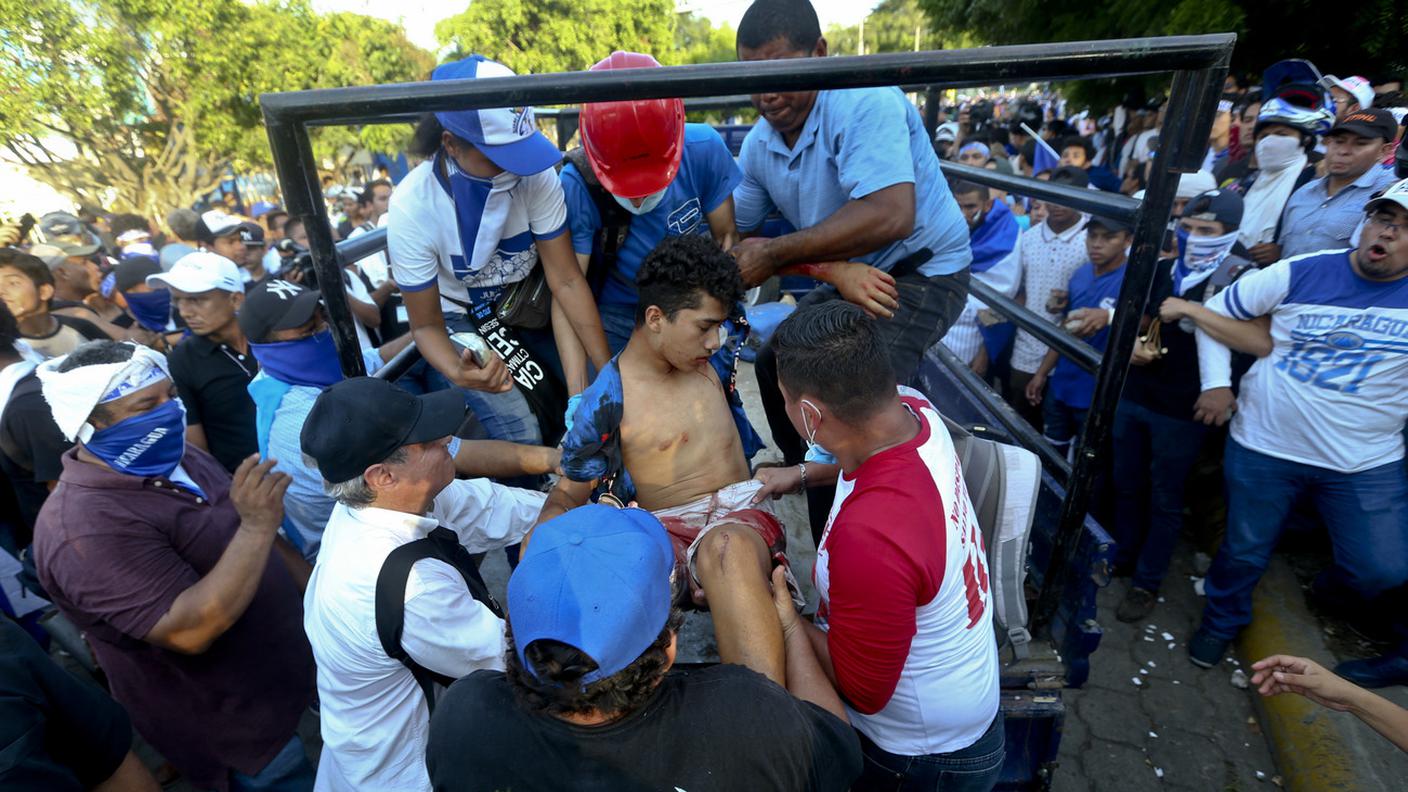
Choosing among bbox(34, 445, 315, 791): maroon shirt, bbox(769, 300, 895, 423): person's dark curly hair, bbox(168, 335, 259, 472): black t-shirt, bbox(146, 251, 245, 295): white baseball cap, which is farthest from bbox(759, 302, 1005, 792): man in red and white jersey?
bbox(146, 251, 245, 295): white baseball cap

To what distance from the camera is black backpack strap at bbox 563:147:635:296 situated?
264cm

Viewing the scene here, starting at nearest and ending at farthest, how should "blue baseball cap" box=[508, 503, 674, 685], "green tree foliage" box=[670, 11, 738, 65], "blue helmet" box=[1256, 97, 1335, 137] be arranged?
"blue baseball cap" box=[508, 503, 674, 685] < "blue helmet" box=[1256, 97, 1335, 137] < "green tree foliage" box=[670, 11, 738, 65]

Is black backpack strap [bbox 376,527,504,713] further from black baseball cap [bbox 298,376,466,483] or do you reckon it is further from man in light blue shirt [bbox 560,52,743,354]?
man in light blue shirt [bbox 560,52,743,354]

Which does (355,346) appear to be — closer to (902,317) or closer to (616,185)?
(616,185)

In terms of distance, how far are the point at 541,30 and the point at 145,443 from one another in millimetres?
27612

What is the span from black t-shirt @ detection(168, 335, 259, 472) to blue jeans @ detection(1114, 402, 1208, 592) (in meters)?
4.32

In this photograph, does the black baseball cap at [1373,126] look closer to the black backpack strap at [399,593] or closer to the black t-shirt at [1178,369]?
the black t-shirt at [1178,369]

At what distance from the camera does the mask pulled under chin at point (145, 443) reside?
6.79ft

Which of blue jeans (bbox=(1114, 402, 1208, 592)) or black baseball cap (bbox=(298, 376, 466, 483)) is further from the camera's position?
blue jeans (bbox=(1114, 402, 1208, 592))

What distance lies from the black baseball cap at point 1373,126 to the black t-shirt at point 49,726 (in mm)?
5204

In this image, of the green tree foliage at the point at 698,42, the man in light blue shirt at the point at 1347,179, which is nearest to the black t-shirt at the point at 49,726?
the man in light blue shirt at the point at 1347,179

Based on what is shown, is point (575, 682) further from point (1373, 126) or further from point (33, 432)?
point (1373, 126)

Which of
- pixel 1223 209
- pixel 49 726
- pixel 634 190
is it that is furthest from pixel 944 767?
pixel 1223 209

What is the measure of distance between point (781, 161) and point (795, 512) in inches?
64.0
